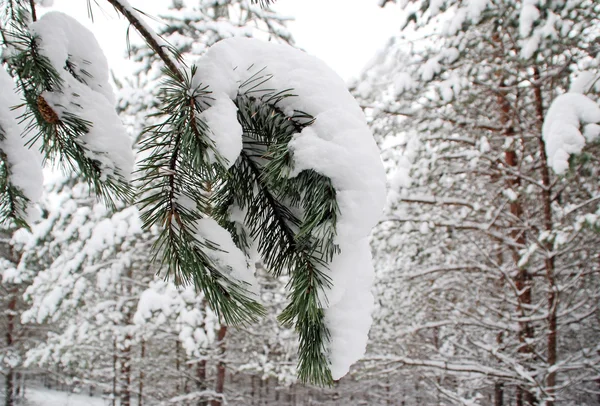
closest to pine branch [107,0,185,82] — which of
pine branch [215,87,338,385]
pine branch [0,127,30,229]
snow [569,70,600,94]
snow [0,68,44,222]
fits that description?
pine branch [215,87,338,385]

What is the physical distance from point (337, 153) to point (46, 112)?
81 cm

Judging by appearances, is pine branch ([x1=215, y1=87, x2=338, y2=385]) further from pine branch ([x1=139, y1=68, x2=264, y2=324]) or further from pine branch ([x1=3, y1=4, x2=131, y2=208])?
pine branch ([x1=3, y1=4, x2=131, y2=208])

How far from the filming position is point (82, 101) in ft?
3.36

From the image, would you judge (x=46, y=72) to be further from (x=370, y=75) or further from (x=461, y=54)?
(x=370, y=75)

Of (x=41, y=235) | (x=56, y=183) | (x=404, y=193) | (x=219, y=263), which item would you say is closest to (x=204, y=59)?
(x=219, y=263)

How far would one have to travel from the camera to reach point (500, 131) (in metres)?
4.76

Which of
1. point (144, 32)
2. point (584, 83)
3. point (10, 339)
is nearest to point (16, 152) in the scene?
point (144, 32)

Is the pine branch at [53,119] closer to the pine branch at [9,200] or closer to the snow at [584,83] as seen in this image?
the pine branch at [9,200]

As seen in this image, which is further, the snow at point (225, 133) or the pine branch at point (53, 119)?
the pine branch at point (53, 119)

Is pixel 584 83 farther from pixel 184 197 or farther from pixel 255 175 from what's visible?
pixel 184 197

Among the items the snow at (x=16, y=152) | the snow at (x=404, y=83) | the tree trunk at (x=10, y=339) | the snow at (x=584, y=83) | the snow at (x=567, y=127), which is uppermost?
the snow at (x=404, y=83)

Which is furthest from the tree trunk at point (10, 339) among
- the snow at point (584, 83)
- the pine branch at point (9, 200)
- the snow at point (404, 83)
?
the snow at point (584, 83)

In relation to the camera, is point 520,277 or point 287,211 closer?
point 287,211

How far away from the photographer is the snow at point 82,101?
100 centimetres
